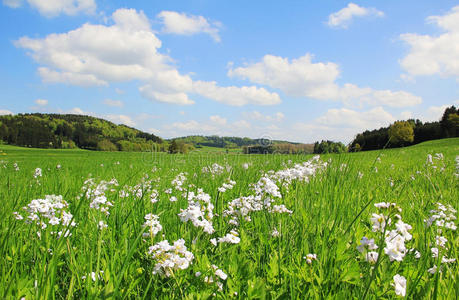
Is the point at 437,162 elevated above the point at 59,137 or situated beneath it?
situated beneath

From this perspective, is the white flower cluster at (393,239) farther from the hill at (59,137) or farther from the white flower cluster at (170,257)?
the hill at (59,137)

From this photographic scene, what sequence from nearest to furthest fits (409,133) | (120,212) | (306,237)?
(306,237), (120,212), (409,133)

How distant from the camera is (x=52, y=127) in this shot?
12531 centimetres

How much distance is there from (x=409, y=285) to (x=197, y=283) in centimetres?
165

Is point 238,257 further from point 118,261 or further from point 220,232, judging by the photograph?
point 118,261

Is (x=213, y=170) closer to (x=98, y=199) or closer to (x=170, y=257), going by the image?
(x=98, y=199)

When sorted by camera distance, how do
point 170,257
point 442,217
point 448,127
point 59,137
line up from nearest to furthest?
1. point 170,257
2. point 442,217
3. point 448,127
4. point 59,137

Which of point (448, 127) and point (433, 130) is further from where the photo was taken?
point (433, 130)

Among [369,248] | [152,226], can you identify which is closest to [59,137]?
[152,226]

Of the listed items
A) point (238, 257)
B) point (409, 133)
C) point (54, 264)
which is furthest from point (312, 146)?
point (409, 133)

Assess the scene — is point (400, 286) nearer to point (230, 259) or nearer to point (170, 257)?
point (230, 259)

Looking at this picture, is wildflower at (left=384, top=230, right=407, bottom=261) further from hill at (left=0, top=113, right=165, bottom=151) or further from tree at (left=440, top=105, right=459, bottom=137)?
tree at (left=440, top=105, right=459, bottom=137)

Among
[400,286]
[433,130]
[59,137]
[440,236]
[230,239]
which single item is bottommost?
[440,236]

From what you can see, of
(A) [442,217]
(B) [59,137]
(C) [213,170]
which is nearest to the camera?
(A) [442,217]
